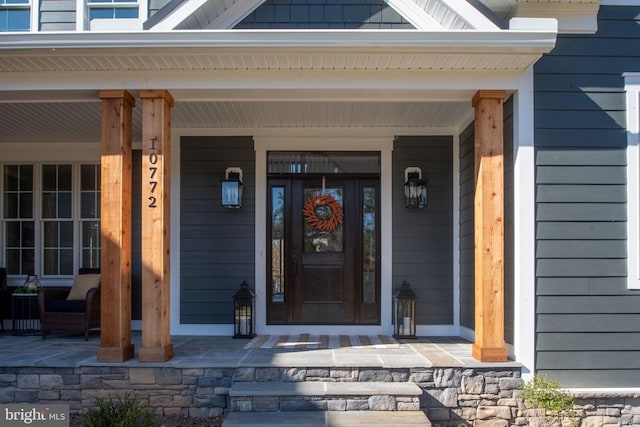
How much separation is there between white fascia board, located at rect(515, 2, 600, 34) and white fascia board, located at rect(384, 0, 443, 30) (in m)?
0.75

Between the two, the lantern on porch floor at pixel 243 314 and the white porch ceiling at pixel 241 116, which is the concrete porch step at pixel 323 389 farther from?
the white porch ceiling at pixel 241 116

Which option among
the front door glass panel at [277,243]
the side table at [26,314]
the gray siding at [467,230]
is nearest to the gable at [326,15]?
the gray siding at [467,230]

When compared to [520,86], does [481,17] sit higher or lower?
higher

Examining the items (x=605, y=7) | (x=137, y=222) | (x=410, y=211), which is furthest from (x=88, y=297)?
(x=605, y=7)

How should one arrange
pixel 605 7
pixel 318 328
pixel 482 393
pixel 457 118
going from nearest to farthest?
pixel 482 393 < pixel 605 7 < pixel 457 118 < pixel 318 328

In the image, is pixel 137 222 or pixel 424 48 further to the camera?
pixel 137 222

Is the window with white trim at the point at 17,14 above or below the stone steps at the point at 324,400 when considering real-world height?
above

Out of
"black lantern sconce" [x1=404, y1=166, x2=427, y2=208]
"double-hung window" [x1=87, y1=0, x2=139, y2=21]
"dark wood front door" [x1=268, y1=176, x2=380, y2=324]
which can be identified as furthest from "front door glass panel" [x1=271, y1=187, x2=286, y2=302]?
"double-hung window" [x1=87, y1=0, x2=139, y2=21]

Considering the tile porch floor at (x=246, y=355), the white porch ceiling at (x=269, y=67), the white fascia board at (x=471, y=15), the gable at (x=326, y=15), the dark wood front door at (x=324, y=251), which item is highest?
the gable at (x=326, y=15)

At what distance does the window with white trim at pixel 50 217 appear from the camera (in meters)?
6.59

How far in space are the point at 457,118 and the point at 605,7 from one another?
165 centimetres

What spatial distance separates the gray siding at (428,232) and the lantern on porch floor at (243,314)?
1.63 meters

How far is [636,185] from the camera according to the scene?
174 inches

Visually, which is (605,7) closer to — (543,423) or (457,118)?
(457,118)
